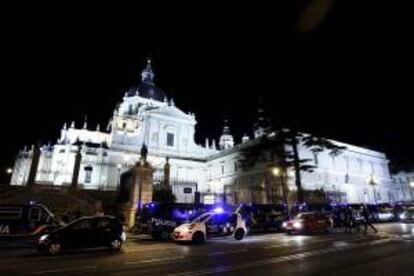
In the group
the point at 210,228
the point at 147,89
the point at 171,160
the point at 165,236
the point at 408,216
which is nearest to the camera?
the point at 210,228

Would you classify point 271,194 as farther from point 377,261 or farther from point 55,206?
point 377,261

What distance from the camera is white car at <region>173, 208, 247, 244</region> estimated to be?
15.1 m

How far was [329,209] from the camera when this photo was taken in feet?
90.5

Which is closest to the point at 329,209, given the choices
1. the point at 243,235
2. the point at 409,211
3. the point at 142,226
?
the point at 409,211

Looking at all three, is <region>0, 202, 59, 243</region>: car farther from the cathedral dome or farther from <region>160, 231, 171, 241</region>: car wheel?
the cathedral dome

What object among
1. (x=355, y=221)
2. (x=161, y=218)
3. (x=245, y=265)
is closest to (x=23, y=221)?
(x=161, y=218)

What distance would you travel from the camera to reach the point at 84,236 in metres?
12.6

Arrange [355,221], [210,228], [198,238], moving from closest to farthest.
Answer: [198,238] < [210,228] < [355,221]

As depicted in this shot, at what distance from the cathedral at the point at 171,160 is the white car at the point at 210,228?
25034 mm

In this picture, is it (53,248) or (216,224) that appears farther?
(216,224)

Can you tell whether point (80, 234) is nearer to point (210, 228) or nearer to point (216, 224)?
point (210, 228)

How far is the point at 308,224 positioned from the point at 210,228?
7.88 m

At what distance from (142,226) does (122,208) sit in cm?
599

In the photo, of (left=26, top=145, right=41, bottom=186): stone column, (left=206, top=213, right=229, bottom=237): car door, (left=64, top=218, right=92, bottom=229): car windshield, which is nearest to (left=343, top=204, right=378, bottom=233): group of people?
(left=206, top=213, right=229, bottom=237): car door
